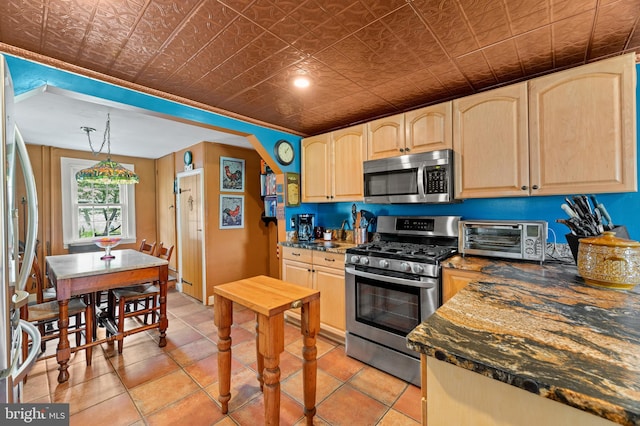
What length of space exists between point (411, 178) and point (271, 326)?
1.73 m

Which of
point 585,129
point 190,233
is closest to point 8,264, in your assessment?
point 585,129

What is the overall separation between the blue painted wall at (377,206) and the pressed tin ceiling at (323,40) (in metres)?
0.13

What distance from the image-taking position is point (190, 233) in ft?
13.9

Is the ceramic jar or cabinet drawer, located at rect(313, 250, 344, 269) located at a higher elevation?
the ceramic jar

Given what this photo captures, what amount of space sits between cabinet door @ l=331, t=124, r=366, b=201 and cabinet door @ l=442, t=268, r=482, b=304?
118 centimetres

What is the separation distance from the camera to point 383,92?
92.4 inches

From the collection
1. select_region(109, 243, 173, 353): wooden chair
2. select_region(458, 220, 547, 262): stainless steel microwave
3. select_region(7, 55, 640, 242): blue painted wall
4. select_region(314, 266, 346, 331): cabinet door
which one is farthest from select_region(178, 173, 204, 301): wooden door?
select_region(458, 220, 547, 262): stainless steel microwave

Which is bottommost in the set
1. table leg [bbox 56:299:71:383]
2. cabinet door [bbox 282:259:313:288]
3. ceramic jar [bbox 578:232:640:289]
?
table leg [bbox 56:299:71:383]

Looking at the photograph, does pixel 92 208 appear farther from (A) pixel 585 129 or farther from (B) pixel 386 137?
(A) pixel 585 129

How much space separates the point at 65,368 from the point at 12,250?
170cm

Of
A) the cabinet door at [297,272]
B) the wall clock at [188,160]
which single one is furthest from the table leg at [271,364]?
the wall clock at [188,160]

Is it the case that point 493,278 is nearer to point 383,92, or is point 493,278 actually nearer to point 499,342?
point 499,342

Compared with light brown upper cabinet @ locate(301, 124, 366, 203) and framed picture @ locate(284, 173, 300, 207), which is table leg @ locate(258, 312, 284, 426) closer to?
light brown upper cabinet @ locate(301, 124, 366, 203)

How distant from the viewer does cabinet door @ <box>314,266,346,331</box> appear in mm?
2619
